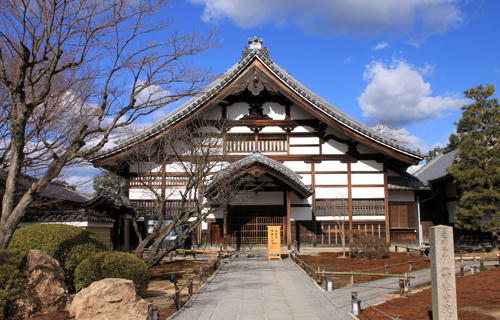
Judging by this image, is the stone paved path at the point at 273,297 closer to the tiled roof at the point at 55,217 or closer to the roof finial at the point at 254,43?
the tiled roof at the point at 55,217

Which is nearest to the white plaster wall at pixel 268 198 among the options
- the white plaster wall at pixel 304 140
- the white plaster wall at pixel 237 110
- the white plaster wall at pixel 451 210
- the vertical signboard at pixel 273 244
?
the white plaster wall at pixel 304 140

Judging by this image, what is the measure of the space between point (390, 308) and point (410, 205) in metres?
13.9

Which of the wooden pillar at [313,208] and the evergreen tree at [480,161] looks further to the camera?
the wooden pillar at [313,208]

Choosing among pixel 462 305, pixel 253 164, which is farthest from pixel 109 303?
pixel 253 164

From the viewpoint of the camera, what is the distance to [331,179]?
65.5 ft

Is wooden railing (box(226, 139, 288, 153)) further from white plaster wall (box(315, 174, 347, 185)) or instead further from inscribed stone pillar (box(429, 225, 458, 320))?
inscribed stone pillar (box(429, 225, 458, 320))

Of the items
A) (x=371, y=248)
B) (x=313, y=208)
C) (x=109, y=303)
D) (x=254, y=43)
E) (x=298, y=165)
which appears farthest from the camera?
(x=254, y=43)

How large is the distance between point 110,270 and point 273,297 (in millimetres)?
3956

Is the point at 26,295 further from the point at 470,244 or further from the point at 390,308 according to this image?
the point at 470,244

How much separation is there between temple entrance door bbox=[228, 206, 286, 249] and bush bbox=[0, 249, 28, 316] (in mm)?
12812

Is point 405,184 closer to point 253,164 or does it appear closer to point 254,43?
point 253,164

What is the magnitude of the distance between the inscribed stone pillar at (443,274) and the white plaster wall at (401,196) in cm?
1516

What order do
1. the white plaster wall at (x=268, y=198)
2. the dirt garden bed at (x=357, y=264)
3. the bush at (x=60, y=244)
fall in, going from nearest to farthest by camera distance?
the bush at (x=60, y=244), the dirt garden bed at (x=357, y=264), the white plaster wall at (x=268, y=198)

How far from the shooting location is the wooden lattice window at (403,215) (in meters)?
20.1
